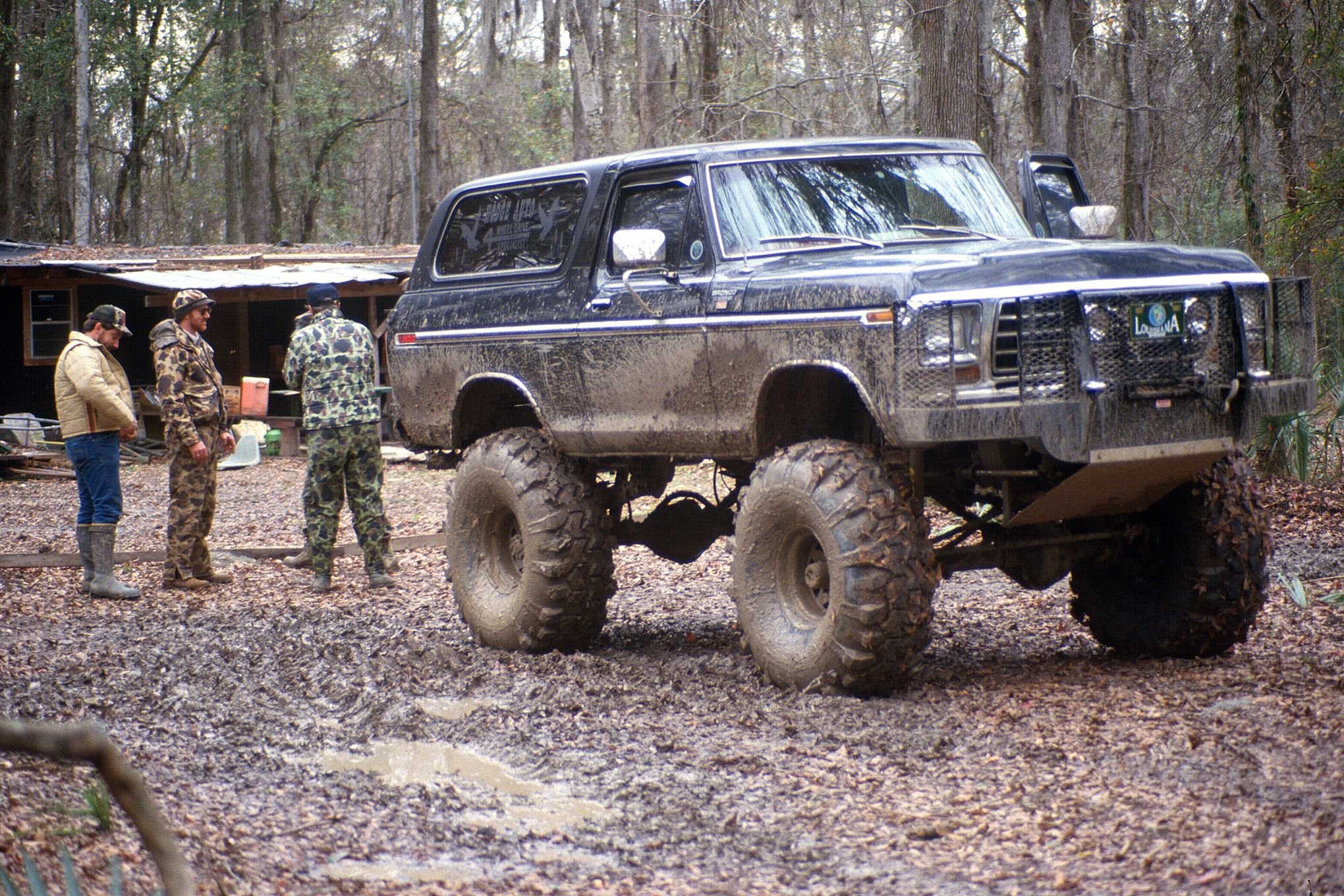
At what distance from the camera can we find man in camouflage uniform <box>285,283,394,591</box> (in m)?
9.63

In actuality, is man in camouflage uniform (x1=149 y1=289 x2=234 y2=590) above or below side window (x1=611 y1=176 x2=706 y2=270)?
below

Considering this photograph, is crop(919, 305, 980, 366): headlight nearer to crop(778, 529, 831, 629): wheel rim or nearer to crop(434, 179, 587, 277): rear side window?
crop(778, 529, 831, 629): wheel rim

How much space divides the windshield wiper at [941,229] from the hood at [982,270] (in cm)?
36

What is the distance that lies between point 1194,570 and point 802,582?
167 cm

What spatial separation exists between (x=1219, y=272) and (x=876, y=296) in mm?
1441

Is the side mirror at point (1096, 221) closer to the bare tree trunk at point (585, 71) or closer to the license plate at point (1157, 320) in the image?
the license plate at point (1157, 320)

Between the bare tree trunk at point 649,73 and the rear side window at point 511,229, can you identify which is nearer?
the rear side window at point 511,229

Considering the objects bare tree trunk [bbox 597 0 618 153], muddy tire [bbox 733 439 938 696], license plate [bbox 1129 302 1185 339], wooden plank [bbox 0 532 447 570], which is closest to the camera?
license plate [bbox 1129 302 1185 339]

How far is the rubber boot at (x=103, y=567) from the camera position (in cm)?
962

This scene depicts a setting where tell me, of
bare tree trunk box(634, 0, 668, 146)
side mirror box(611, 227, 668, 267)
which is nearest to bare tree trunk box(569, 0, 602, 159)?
bare tree trunk box(634, 0, 668, 146)

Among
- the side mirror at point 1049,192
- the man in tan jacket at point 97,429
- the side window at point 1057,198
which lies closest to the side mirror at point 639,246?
the side mirror at point 1049,192

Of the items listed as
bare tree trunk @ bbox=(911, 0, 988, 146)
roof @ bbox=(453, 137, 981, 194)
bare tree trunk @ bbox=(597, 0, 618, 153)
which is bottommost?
roof @ bbox=(453, 137, 981, 194)

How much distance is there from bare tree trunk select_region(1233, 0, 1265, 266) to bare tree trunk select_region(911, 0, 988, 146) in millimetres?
2151

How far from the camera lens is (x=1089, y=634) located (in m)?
7.25
